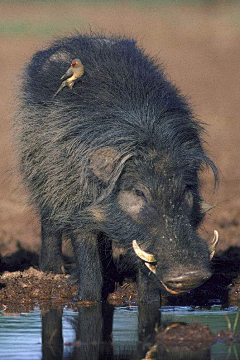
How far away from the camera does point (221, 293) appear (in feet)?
22.7

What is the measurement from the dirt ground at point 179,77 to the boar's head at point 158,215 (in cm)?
69

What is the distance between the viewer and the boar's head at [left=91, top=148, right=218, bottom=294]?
18.8 ft

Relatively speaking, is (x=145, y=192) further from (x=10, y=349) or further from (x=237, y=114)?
(x=237, y=114)

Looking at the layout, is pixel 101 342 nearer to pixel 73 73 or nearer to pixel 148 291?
pixel 148 291

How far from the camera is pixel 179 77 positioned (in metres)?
20.7

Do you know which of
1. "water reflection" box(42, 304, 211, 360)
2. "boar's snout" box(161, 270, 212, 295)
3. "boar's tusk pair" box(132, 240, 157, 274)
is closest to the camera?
"water reflection" box(42, 304, 211, 360)

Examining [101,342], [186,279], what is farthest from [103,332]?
[186,279]

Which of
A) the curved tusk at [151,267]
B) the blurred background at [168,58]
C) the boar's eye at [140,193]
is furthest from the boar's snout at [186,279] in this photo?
the blurred background at [168,58]

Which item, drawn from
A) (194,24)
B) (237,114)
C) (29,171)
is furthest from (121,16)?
(29,171)

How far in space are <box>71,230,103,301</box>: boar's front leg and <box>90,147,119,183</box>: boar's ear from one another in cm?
55

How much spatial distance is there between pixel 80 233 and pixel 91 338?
5.09 ft

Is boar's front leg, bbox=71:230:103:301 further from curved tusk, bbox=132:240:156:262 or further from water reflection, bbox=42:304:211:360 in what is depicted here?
curved tusk, bbox=132:240:156:262

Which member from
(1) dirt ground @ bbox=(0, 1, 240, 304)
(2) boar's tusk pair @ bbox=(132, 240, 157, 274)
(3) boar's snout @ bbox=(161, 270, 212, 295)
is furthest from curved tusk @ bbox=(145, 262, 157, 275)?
(1) dirt ground @ bbox=(0, 1, 240, 304)

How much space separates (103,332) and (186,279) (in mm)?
612
